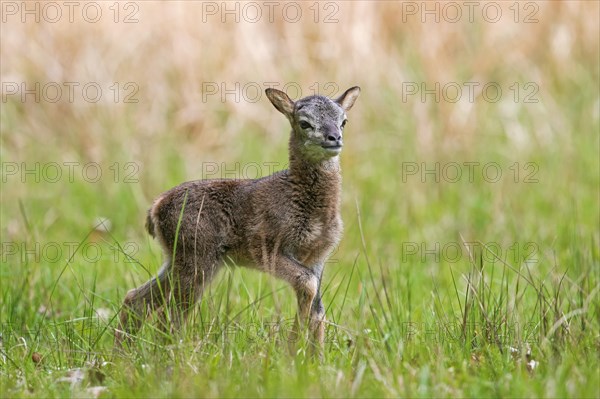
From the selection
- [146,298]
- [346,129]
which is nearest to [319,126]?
[146,298]

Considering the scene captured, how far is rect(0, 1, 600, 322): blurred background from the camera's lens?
1211cm

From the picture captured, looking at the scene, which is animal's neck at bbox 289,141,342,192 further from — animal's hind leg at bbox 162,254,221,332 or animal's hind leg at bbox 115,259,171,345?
animal's hind leg at bbox 115,259,171,345

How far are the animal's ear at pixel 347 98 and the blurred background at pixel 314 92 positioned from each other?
13.7 feet

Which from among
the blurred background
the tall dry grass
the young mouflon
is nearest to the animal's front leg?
the young mouflon

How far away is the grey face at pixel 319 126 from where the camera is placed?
6746 mm

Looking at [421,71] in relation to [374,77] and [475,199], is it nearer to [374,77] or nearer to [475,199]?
[374,77]

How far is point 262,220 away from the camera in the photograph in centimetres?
701

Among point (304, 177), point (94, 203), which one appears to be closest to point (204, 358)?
point (304, 177)

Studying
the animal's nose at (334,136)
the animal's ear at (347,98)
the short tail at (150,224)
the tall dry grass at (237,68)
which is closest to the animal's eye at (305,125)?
the animal's nose at (334,136)

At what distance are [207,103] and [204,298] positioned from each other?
277 inches

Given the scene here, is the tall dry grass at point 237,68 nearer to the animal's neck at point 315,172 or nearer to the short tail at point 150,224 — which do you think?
the short tail at point 150,224

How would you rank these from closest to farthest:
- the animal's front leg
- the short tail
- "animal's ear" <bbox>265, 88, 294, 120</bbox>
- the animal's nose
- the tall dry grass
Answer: the animal's front leg < the animal's nose < "animal's ear" <bbox>265, 88, 294, 120</bbox> < the short tail < the tall dry grass

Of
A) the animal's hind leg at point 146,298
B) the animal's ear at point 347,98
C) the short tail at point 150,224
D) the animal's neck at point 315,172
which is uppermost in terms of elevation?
the animal's ear at point 347,98

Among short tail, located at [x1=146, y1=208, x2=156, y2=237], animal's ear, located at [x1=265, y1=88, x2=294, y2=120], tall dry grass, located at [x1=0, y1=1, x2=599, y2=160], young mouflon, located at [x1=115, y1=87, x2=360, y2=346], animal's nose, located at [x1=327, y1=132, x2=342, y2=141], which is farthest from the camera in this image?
tall dry grass, located at [x1=0, y1=1, x2=599, y2=160]
